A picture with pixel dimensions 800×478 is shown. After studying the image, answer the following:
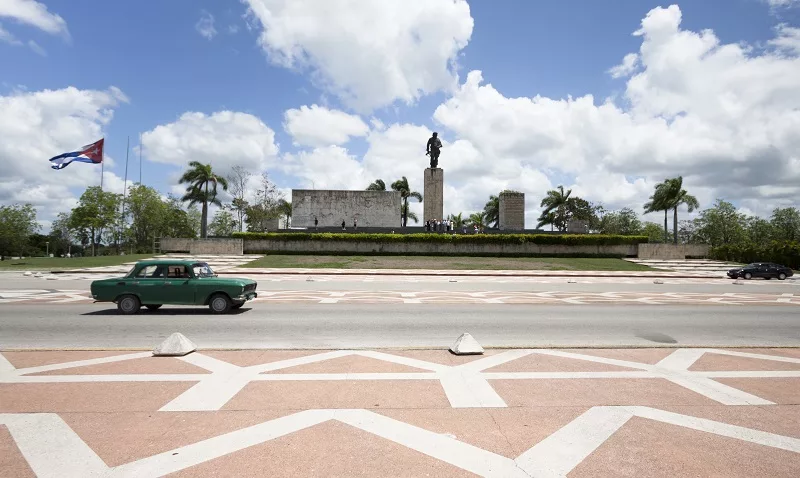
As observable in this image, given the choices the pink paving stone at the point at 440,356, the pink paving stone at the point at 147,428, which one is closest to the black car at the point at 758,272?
the pink paving stone at the point at 440,356

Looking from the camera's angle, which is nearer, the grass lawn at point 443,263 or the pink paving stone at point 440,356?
the pink paving stone at point 440,356

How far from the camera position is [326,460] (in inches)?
153

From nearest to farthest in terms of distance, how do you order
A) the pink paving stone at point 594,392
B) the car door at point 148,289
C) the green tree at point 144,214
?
the pink paving stone at point 594,392 < the car door at point 148,289 < the green tree at point 144,214

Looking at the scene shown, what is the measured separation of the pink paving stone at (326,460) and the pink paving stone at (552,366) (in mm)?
2909

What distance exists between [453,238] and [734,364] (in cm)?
3430

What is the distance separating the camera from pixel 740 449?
4.14m

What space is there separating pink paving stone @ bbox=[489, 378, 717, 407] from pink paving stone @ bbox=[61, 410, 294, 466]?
8.83 ft

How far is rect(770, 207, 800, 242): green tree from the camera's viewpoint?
239 ft

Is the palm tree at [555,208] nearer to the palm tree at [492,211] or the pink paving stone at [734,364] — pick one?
the palm tree at [492,211]

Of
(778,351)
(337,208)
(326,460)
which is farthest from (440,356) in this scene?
(337,208)

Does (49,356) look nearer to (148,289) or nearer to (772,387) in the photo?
(148,289)

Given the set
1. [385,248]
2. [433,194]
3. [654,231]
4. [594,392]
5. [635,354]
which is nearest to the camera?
[594,392]

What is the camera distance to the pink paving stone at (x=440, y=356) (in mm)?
7090

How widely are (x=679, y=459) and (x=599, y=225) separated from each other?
248ft
